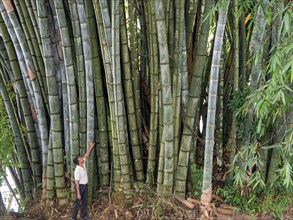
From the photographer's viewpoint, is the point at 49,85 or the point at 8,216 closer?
the point at 49,85

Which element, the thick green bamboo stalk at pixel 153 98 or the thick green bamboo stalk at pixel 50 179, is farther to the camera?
the thick green bamboo stalk at pixel 50 179

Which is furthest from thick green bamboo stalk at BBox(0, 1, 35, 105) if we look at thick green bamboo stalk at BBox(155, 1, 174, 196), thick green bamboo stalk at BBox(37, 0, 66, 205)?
thick green bamboo stalk at BBox(155, 1, 174, 196)

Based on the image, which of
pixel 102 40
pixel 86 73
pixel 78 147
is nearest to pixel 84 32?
pixel 102 40

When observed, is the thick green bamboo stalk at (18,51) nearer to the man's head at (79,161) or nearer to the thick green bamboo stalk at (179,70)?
the man's head at (79,161)

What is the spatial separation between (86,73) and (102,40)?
1.11 feet

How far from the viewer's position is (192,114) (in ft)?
10.4

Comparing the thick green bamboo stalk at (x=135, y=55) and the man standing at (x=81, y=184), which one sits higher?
the thick green bamboo stalk at (x=135, y=55)

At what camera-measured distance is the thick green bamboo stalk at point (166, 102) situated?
2793mm

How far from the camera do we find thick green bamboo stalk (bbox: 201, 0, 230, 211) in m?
2.70

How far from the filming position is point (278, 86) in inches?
96.6

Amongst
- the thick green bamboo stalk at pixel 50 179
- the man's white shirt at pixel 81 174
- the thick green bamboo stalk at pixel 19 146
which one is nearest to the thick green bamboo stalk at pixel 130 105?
the man's white shirt at pixel 81 174

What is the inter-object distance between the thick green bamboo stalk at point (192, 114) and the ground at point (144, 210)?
5.8 inches

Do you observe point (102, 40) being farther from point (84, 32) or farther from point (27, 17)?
point (27, 17)

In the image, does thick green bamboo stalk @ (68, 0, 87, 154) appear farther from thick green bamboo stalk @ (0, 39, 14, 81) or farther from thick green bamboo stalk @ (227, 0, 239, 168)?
thick green bamboo stalk @ (227, 0, 239, 168)
